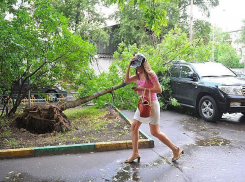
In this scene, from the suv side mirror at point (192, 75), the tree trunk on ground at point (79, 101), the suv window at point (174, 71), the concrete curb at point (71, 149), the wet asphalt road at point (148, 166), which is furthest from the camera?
the suv window at point (174, 71)

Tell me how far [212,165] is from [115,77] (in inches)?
249

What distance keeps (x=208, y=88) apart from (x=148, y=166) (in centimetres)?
480

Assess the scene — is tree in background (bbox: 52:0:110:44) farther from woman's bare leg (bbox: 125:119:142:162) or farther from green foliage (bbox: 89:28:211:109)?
woman's bare leg (bbox: 125:119:142:162)

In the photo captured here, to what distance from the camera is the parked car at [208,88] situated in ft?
25.9

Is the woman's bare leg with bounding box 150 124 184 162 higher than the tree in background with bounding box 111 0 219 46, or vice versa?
the tree in background with bounding box 111 0 219 46

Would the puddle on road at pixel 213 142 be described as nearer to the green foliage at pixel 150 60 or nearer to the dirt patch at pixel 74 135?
the dirt patch at pixel 74 135

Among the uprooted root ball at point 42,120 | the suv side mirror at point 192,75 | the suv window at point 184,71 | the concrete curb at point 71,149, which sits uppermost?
the suv window at point 184,71

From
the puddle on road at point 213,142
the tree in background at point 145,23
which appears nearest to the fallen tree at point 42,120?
the puddle on road at point 213,142

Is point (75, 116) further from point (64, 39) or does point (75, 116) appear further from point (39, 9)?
point (39, 9)

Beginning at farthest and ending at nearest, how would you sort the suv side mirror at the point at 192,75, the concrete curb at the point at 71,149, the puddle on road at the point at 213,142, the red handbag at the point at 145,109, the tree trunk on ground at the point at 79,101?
the suv side mirror at the point at 192,75 < the tree trunk on ground at the point at 79,101 < the puddle on road at the point at 213,142 < the concrete curb at the point at 71,149 < the red handbag at the point at 145,109

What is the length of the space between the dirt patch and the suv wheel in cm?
285

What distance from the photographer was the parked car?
25.9ft

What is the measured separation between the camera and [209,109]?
8.41 metres

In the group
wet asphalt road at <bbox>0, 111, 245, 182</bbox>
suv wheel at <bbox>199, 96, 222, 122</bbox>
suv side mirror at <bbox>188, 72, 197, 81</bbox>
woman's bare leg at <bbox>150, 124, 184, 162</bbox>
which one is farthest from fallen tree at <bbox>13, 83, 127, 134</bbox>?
suv side mirror at <bbox>188, 72, 197, 81</bbox>
